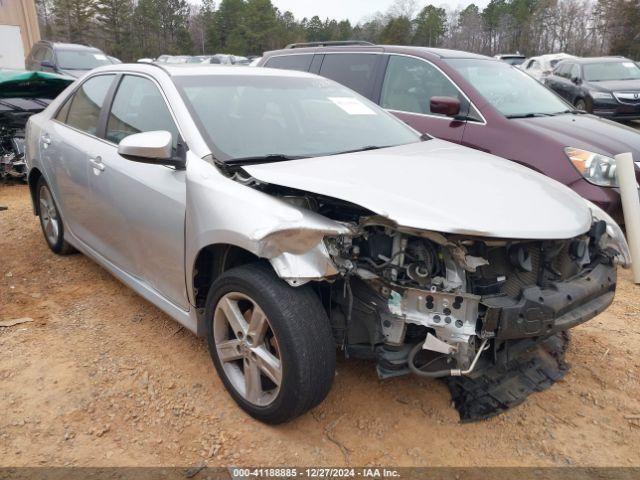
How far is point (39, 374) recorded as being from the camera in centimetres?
288

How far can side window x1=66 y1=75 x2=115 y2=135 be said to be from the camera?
366 cm

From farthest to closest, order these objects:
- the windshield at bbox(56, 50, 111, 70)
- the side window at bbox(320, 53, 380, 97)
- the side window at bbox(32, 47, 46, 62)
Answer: the side window at bbox(32, 47, 46, 62) → the windshield at bbox(56, 50, 111, 70) → the side window at bbox(320, 53, 380, 97)

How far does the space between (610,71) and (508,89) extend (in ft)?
29.9

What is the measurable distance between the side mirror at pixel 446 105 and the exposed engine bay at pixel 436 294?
2729 mm

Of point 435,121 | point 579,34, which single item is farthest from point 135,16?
point 435,121

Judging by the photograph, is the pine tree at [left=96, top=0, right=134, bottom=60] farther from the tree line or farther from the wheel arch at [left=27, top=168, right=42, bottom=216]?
the wheel arch at [left=27, top=168, right=42, bottom=216]

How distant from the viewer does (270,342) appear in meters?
2.44

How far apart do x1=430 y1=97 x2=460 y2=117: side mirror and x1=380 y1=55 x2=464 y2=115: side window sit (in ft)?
0.63

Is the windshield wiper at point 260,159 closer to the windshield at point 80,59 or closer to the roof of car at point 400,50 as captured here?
the roof of car at point 400,50

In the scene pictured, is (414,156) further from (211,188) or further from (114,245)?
(114,245)

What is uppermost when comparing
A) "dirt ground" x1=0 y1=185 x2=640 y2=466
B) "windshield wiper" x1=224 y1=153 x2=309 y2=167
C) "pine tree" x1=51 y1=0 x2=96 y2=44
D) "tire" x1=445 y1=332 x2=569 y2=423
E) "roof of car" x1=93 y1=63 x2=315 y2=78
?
"pine tree" x1=51 y1=0 x2=96 y2=44

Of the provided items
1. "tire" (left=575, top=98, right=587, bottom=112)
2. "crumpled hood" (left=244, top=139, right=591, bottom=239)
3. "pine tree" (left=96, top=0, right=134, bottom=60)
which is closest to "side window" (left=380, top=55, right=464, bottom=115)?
"crumpled hood" (left=244, top=139, right=591, bottom=239)

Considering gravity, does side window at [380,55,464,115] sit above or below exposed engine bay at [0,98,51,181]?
above

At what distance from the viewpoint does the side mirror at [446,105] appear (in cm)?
489
